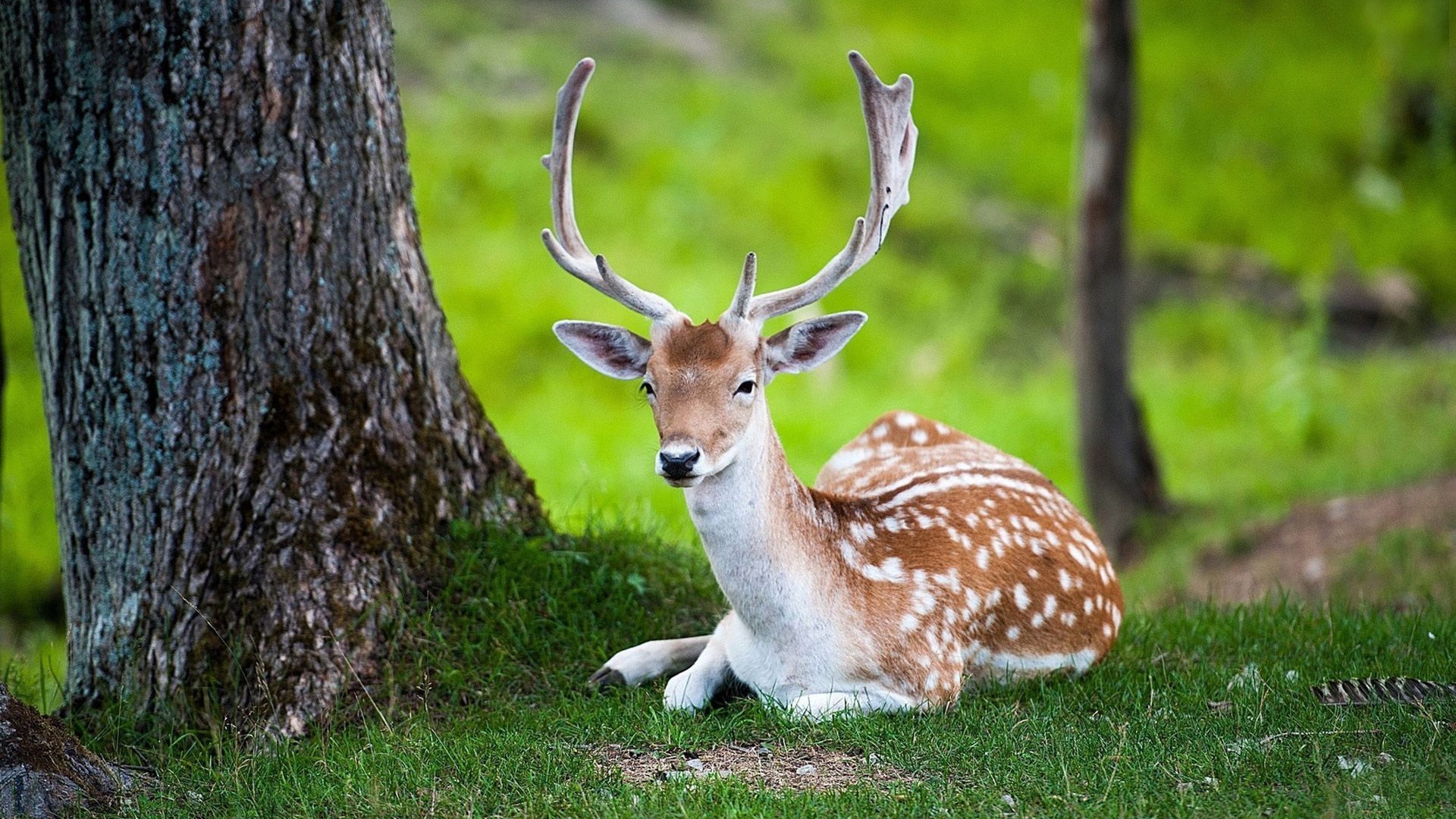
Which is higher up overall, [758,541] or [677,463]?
[677,463]

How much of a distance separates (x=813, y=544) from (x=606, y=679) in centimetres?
88

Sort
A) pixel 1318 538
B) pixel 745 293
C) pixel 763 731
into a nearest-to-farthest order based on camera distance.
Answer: pixel 763 731, pixel 745 293, pixel 1318 538

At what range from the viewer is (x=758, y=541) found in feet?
15.8

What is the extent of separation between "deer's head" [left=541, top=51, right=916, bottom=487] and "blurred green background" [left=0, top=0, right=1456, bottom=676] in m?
2.59

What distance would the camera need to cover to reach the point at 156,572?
489cm

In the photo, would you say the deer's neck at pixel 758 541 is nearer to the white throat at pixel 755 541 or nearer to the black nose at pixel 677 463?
the white throat at pixel 755 541

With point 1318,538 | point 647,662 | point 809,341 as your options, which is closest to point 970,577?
point 809,341

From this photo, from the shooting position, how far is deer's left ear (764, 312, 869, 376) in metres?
4.95

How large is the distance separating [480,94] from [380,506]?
10.0 m

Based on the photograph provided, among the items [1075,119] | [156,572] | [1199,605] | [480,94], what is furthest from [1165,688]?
[1075,119]

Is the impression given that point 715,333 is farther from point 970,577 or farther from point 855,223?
point 970,577

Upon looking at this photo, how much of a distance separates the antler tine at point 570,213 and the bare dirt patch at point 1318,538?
4.15 meters

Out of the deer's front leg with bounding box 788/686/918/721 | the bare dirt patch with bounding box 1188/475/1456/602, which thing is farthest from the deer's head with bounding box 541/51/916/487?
the bare dirt patch with bounding box 1188/475/1456/602

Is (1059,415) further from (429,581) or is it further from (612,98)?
(429,581)
